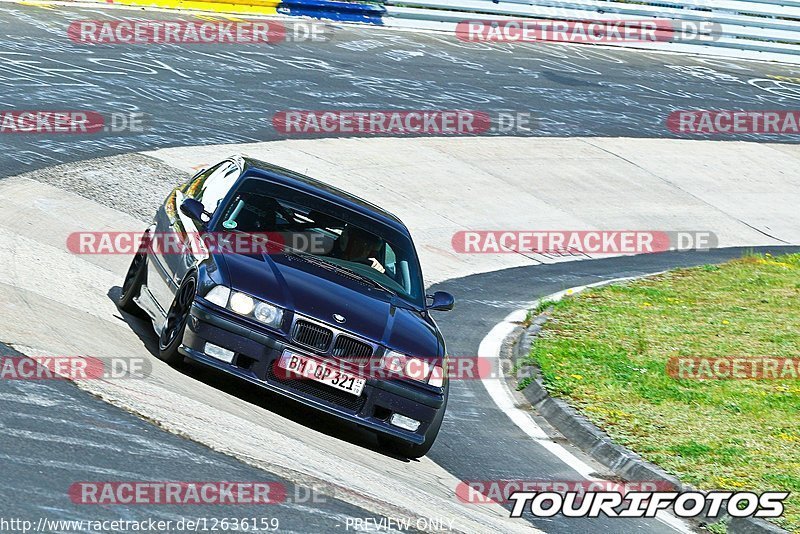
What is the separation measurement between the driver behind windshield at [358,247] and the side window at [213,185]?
0.94m

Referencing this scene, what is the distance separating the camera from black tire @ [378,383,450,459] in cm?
812

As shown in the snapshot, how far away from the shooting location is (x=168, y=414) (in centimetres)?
716

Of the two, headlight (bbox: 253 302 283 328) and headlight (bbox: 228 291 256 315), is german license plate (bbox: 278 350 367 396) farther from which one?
headlight (bbox: 228 291 256 315)

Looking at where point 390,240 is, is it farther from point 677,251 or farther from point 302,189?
point 677,251

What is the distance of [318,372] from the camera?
778 cm
